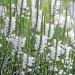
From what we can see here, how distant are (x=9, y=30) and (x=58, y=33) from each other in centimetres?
82

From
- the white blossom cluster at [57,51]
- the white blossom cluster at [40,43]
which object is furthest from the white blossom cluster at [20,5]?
the white blossom cluster at [57,51]

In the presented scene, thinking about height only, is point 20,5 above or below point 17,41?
above

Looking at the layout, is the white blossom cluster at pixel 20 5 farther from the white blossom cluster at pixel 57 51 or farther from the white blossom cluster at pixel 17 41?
the white blossom cluster at pixel 57 51

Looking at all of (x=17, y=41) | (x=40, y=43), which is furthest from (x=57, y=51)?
(x=17, y=41)

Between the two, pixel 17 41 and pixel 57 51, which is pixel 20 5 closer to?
pixel 17 41

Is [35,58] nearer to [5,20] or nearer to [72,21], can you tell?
[5,20]

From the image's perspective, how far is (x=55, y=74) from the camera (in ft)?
11.3

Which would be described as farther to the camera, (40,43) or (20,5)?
(20,5)

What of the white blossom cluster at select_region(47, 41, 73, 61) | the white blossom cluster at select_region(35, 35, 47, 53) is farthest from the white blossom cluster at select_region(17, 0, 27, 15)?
the white blossom cluster at select_region(47, 41, 73, 61)

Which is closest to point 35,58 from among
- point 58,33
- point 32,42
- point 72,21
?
point 32,42

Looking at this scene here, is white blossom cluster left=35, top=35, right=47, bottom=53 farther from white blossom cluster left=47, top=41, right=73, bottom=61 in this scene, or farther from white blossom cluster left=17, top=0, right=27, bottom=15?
white blossom cluster left=17, top=0, right=27, bottom=15

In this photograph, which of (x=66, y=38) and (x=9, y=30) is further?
(x=66, y=38)

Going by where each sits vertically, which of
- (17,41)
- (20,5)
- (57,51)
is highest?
(20,5)

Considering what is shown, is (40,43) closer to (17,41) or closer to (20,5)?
(17,41)
